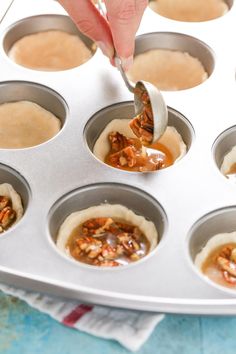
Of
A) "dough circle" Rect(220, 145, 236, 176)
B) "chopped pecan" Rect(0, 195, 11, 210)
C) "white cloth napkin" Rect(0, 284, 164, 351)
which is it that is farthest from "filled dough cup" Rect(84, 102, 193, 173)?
"white cloth napkin" Rect(0, 284, 164, 351)

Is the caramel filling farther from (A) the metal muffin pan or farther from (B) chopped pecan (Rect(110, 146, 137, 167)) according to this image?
(A) the metal muffin pan

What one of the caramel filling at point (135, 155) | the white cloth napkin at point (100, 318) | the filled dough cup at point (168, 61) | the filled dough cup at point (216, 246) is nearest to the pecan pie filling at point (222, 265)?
the filled dough cup at point (216, 246)

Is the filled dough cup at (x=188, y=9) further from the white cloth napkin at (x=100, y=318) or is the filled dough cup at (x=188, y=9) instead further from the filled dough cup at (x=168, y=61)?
the white cloth napkin at (x=100, y=318)

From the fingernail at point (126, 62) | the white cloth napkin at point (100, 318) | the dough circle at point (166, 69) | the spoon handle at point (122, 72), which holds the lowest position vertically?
the dough circle at point (166, 69)

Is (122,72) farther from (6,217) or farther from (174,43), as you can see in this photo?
(6,217)

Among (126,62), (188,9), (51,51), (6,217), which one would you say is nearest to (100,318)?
(6,217)
